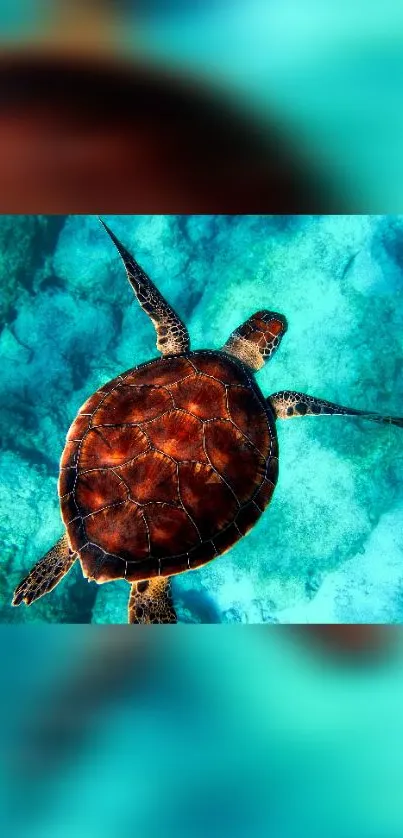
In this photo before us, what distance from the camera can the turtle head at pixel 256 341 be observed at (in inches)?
106

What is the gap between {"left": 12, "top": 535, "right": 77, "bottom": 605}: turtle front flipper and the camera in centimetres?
215

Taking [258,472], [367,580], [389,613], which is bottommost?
[389,613]

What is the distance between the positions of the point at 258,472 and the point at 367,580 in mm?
896

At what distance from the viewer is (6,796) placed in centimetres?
168

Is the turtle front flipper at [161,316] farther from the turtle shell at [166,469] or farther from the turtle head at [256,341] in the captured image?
the turtle shell at [166,469]

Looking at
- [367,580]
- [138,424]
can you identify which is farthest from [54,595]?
[367,580]

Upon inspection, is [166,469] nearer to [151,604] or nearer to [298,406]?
[151,604]
